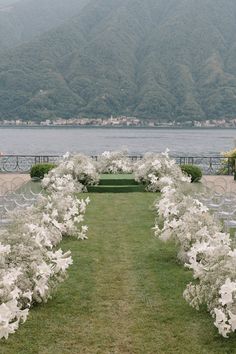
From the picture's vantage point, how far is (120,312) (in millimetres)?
7320

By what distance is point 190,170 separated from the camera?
2370 centimetres

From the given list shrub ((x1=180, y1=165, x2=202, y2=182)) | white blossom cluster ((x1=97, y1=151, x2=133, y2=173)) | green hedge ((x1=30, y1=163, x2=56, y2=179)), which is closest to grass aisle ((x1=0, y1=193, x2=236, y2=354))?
shrub ((x1=180, y1=165, x2=202, y2=182))

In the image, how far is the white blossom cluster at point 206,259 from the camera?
6320 mm

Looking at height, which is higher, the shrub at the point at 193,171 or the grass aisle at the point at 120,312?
the grass aisle at the point at 120,312

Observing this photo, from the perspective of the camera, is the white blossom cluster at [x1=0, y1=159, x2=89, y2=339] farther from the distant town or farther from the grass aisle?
the distant town

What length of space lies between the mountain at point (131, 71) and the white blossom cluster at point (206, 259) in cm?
10621

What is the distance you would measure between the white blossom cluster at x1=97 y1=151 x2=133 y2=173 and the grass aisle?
42.7 feet

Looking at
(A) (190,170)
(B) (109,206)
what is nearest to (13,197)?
(B) (109,206)

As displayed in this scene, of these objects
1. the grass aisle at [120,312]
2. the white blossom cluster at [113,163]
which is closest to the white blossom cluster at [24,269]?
the grass aisle at [120,312]

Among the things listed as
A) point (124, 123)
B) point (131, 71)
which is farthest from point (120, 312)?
point (124, 123)

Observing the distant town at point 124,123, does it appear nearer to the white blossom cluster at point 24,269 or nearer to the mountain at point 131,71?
the mountain at point 131,71

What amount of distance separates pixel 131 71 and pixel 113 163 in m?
101

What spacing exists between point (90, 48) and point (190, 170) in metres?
109

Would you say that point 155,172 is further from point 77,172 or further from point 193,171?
point 193,171
